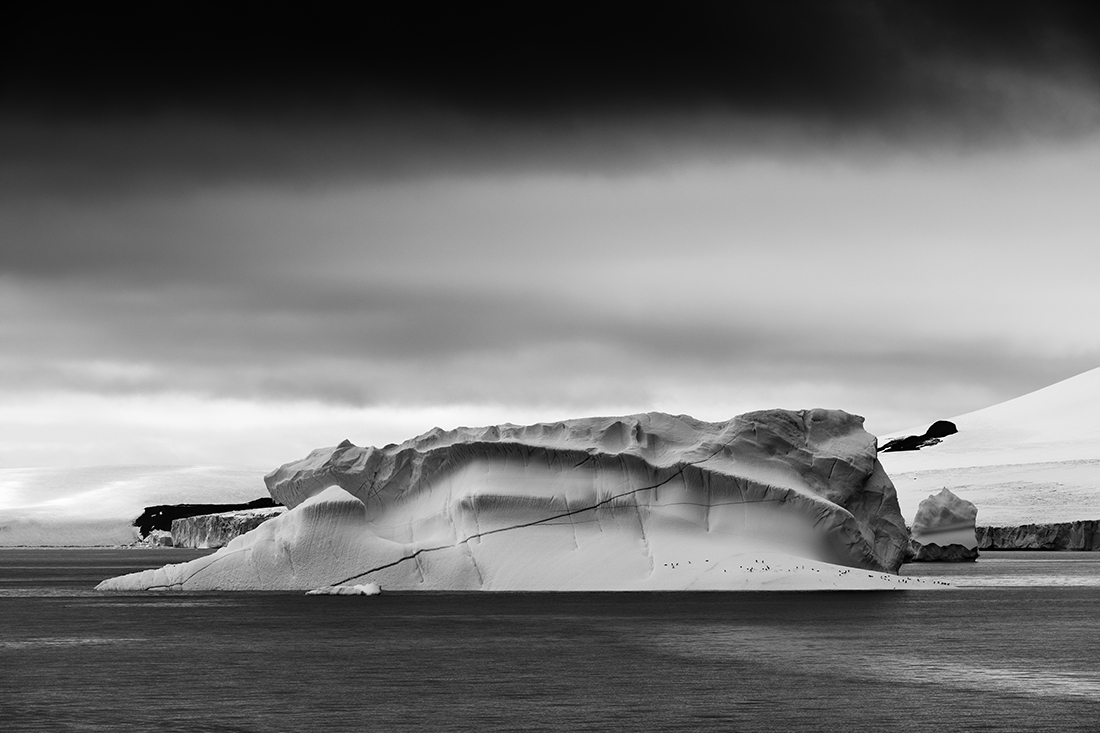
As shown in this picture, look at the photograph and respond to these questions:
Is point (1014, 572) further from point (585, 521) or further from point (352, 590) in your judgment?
point (352, 590)

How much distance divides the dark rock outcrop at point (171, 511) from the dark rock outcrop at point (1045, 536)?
62888 millimetres

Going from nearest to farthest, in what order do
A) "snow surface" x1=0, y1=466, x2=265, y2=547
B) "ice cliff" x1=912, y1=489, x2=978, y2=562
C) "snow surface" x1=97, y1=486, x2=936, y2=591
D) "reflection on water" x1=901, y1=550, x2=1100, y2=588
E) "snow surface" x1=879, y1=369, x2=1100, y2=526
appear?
"snow surface" x1=97, y1=486, x2=936, y2=591 → "reflection on water" x1=901, y1=550, x2=1100, y2=588 → "ice cliff" x1=912, y1=489, x2=978, y2=562 → "snow surface" x1=879, y1=369, x2=1100, y2=526 → "snow surface" x1=0, y1=466, x2=265, y2=547

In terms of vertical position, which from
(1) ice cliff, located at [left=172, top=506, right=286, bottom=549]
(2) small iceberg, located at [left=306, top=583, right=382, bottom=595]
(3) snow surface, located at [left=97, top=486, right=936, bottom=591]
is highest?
(1) ice cliff, located at [left=172, top=506, right=286, bottom=549]

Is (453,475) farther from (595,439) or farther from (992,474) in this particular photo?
(992,474)

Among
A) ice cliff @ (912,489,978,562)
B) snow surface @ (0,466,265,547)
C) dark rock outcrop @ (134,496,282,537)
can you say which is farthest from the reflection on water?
snow surface @ (0,466,265,547)

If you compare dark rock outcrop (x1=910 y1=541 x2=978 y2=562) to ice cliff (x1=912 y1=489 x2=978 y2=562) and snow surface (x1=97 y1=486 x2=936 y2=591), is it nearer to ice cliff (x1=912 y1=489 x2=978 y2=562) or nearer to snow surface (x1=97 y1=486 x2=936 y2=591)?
ice cliff (x1=912 y1=489 x2=978 y2=562)

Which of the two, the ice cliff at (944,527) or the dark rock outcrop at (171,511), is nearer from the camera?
the ice cliff at (944,527)

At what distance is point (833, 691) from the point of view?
62.2 ft

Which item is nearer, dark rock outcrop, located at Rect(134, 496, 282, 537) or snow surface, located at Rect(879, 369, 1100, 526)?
snow surface, located at Rect(879, 369, 1100, 526)

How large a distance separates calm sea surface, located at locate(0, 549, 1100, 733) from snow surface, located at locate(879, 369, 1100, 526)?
48.0 m

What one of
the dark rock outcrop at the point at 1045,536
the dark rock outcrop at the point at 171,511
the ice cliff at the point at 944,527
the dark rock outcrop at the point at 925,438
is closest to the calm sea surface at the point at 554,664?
the ice cliff at the point at 944,527

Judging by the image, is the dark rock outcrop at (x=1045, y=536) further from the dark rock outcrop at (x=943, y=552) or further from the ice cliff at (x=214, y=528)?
the ice cliff at (x=214, y=528)

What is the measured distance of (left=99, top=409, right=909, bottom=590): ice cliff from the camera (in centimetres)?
3591

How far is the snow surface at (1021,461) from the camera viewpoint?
82812 millimetres
